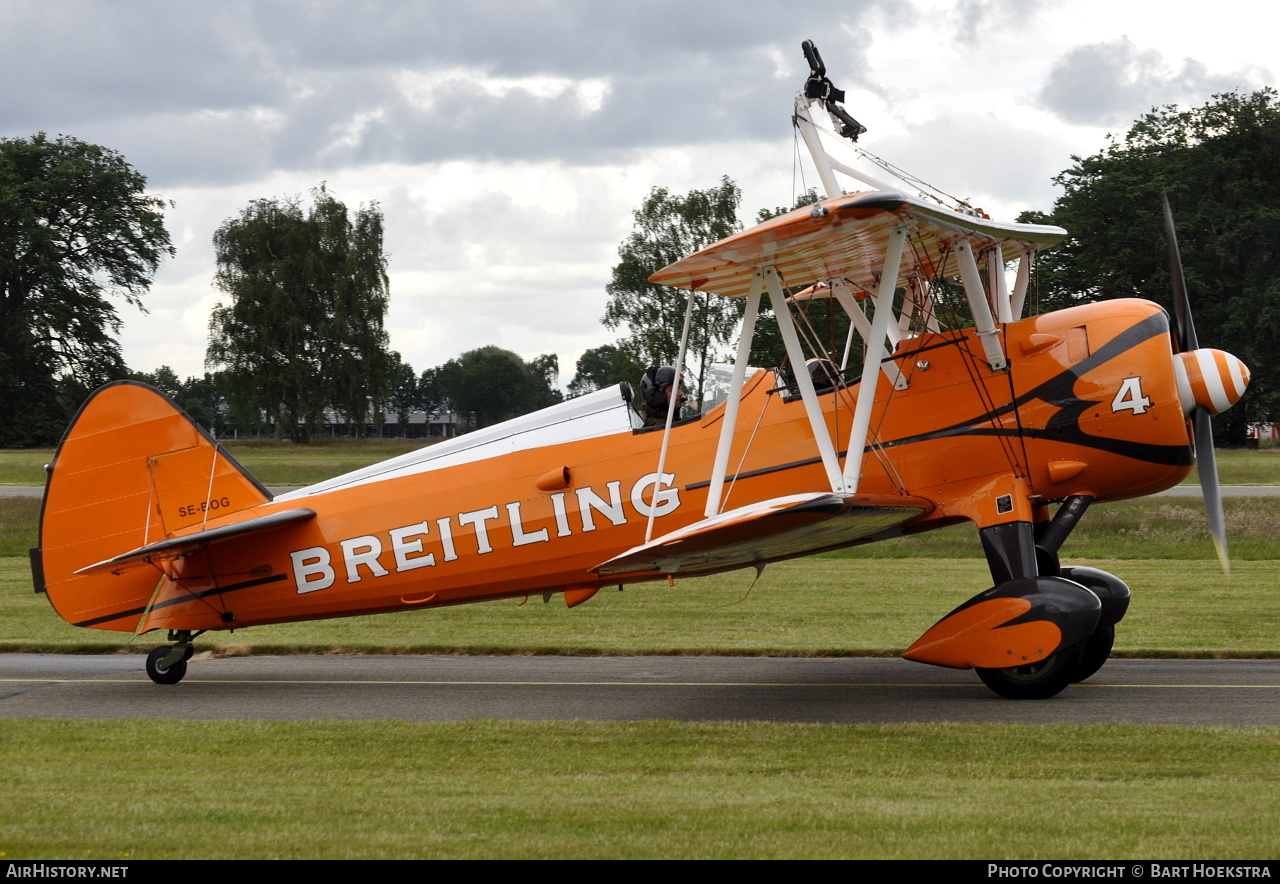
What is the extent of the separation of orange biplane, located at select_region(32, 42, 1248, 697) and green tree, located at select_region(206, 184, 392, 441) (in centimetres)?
5435

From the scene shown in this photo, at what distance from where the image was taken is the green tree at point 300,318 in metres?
64.0

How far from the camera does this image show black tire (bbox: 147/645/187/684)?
10891mm

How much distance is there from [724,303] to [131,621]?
41.1 meters

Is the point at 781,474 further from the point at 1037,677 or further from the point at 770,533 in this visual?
the point at 1037,677

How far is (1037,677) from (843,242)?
3.55 m

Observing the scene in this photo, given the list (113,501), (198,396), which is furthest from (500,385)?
(113,501)

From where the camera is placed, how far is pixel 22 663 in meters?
12.3

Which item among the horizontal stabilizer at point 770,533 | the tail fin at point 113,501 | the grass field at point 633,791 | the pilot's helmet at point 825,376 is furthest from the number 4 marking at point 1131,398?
the tail fin at point 113,501

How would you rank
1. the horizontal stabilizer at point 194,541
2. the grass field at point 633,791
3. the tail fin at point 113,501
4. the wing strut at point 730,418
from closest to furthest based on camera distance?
the grass field at point 633,791 → the wing strut at point 730,418 → the horizontal stabilizer at point 194,541 → the tail fin at point 113,501

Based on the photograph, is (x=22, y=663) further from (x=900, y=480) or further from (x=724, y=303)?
(x=724, y=303)

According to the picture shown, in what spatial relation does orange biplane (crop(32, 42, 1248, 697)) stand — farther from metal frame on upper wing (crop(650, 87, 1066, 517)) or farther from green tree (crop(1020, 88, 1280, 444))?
green tree (crop(1020, 88, 1280, 444))

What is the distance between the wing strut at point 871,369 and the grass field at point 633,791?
1893 millimetres

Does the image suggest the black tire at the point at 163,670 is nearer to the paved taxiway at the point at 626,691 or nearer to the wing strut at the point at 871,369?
the paved taxiway at the point at 626,691
